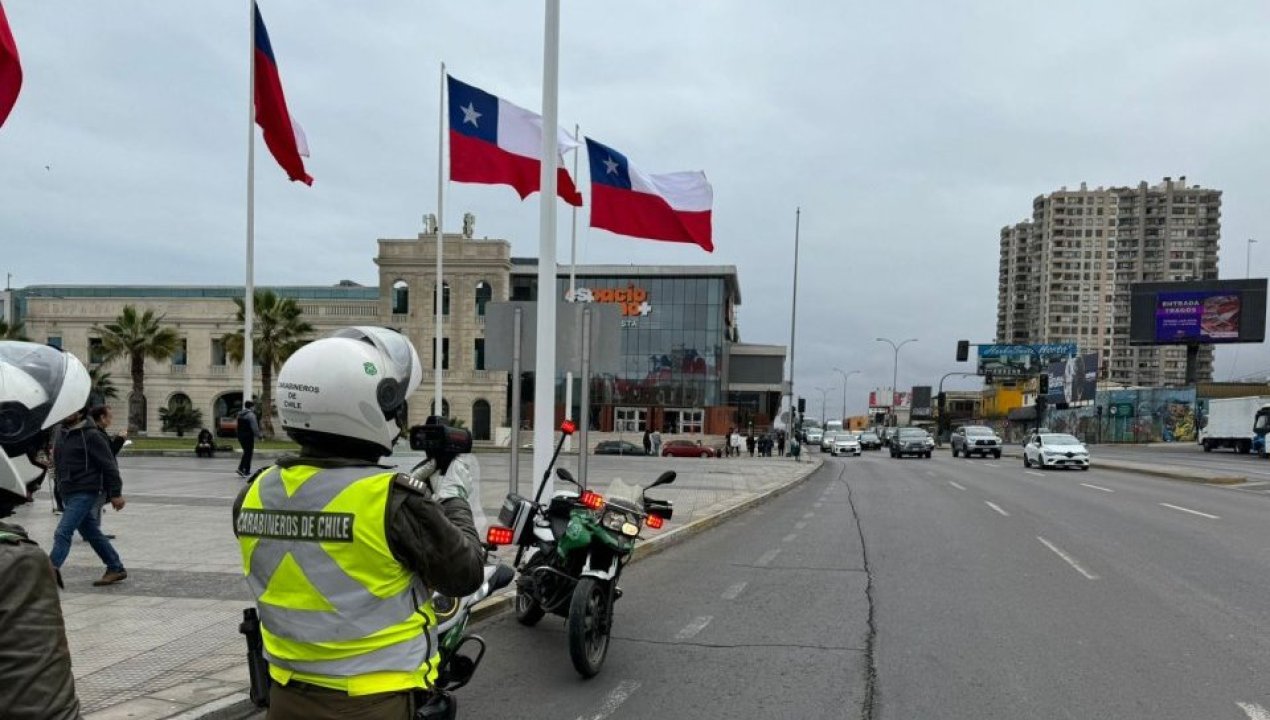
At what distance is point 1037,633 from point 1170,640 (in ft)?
3.07

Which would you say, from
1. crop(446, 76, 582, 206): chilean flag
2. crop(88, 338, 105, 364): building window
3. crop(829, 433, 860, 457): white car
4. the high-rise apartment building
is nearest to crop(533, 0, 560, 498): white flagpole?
crop(446, 76, 582, 206): chilean flag

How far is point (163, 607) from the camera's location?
6602mm

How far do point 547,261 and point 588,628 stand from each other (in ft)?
15.9

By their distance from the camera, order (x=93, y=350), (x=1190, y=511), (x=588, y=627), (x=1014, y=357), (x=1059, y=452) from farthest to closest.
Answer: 1. (x=1014, y=357)
2. (x=93, y=350)
3. (x=1059, y=452)
4. (x=1190, y=511)
5. (x=588, y=627)

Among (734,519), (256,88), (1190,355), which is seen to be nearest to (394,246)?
(256,88)

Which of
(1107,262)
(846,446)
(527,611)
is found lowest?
(846,446)

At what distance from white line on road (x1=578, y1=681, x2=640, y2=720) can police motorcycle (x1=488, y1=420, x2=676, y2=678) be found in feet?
0.83

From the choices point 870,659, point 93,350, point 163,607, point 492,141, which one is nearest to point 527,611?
point 870,659

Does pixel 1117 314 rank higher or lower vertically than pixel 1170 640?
higher

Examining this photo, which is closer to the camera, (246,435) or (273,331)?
(246,435)

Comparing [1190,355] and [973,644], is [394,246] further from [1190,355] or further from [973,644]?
[1190,355]

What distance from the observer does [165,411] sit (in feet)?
160

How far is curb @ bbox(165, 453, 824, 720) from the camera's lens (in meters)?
4.44

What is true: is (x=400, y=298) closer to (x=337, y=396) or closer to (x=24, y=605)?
(x=337, y=396)
